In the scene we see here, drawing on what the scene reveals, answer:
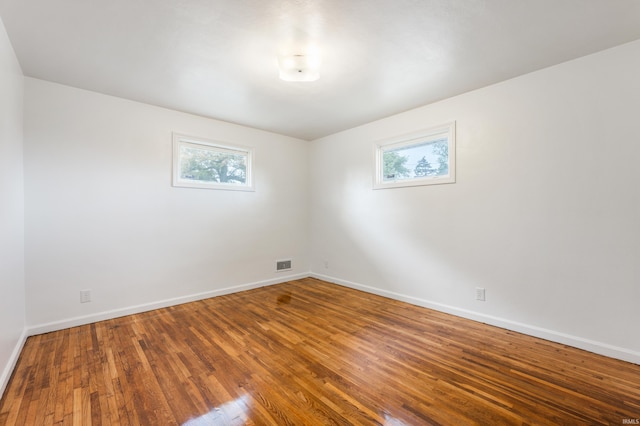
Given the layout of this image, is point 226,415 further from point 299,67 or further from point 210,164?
point 210,164

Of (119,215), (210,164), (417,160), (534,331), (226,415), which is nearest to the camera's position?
(226,415)

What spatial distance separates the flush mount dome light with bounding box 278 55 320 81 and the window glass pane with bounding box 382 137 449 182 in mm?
1893

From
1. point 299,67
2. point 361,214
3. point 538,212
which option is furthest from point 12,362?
point 538,212

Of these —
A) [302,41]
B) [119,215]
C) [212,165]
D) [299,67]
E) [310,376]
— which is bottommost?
[310,376]

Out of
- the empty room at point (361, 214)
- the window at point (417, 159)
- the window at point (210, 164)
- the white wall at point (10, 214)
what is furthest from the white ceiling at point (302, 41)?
the window at point (210, 164)

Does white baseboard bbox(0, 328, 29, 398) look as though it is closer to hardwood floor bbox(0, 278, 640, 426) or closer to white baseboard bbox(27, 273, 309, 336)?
hardwood floor bbox(0, 278, 640, 426)

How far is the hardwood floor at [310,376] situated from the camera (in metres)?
1.68

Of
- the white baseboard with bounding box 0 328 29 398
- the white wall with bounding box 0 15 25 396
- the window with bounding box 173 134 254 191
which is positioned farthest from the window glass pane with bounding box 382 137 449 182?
the white baseboard with bounding box 0 328 29 398

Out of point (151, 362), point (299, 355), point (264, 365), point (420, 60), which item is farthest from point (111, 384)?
point (420, 60)

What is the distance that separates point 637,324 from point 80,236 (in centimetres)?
533

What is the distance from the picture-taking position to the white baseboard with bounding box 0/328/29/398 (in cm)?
192

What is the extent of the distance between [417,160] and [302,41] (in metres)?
2.25

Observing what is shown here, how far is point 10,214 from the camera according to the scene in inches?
88.4

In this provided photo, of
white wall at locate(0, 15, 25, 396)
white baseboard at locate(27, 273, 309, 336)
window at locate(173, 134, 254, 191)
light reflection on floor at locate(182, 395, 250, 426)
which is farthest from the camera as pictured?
window at locate(173, 134, 254, 191)
